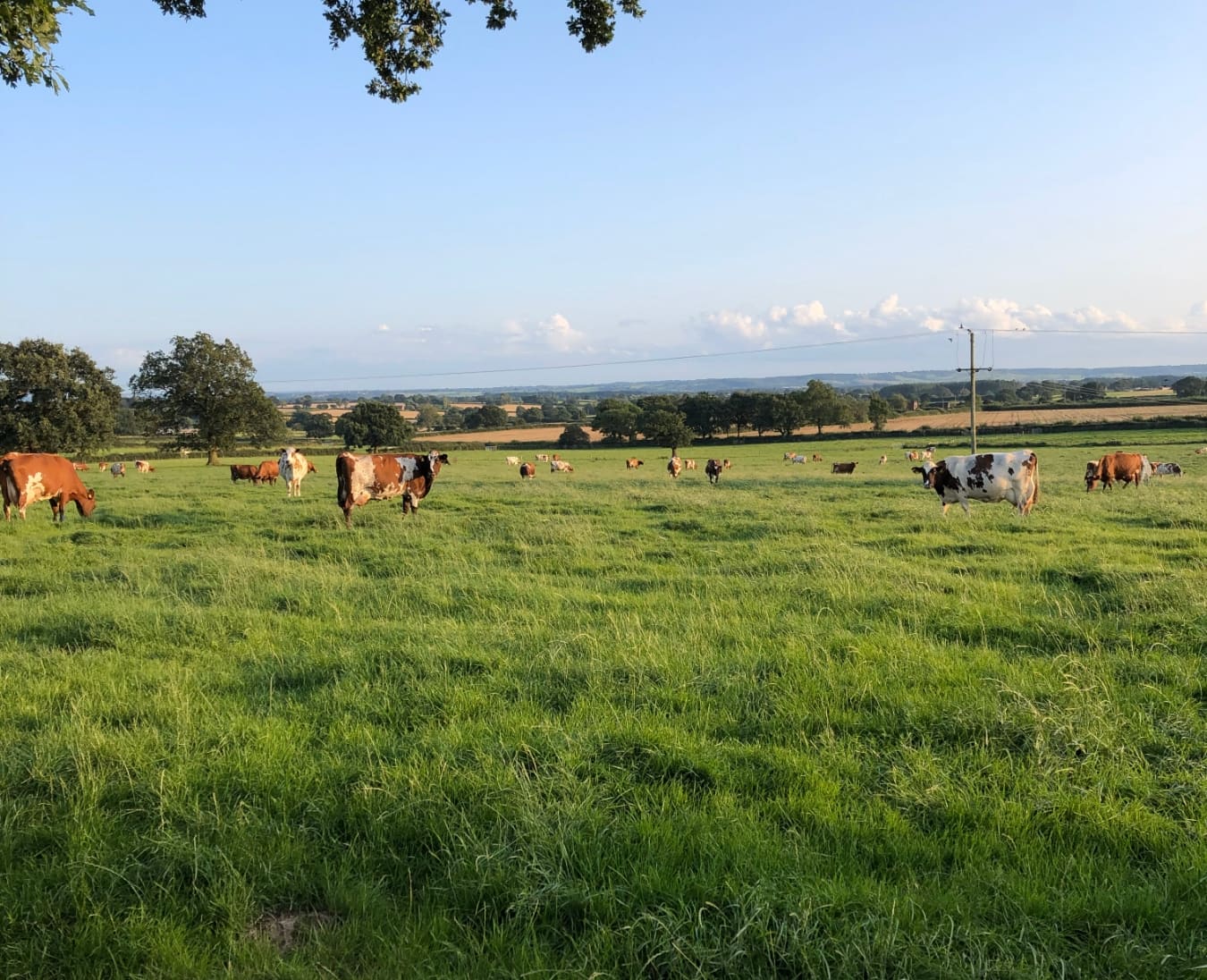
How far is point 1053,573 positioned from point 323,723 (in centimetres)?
913

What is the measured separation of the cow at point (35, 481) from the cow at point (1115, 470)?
99.7 feet

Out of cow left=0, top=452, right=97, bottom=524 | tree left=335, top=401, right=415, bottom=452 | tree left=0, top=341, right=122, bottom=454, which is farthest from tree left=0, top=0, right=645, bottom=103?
tree left=335, top=401, right=415, bottom=452

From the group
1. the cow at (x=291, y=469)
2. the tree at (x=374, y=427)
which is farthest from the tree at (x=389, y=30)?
the tree at (x=374, y=427)

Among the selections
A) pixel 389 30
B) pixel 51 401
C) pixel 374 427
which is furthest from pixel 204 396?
pixel 389 30

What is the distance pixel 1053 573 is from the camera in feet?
31.0

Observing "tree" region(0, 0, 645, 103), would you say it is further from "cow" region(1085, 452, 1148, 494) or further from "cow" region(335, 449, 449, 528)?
"cow" region(1085, 452, 1148, 494)

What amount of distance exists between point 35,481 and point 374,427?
6299 centimetres

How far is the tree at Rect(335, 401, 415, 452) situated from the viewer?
7775 centimetres

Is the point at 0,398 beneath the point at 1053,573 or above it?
above

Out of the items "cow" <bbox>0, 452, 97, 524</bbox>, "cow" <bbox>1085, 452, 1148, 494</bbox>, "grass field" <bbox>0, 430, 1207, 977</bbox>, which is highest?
"cow" <bbox>0, 452, 97, 524</bbox>

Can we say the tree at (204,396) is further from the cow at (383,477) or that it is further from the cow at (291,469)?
the cow at (383,477)

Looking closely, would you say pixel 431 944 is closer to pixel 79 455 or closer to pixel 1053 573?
pixel 1053 573

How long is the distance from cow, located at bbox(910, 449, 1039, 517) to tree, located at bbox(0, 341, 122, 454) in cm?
5305

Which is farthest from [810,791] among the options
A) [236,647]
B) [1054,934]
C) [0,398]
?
[0,398]
